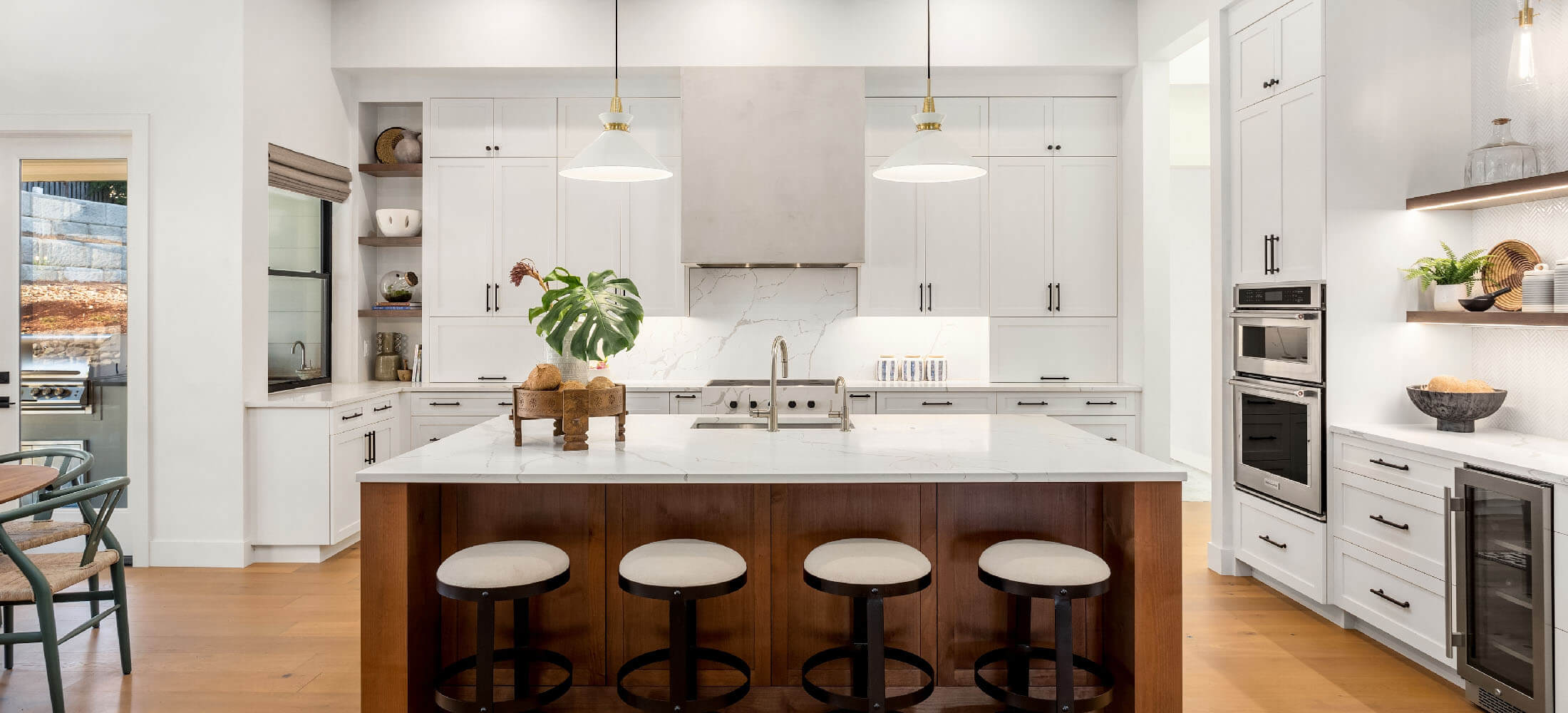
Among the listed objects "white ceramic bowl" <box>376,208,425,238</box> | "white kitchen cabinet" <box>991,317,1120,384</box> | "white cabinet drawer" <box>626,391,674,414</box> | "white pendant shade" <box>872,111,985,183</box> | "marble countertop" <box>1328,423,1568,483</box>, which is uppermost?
"white ceramic bowl" <box>376,208,425,238</box>

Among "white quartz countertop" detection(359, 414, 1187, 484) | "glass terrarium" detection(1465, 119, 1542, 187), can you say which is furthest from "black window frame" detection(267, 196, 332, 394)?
"glass terrarium" detection(1465, 119, 1542, 187)

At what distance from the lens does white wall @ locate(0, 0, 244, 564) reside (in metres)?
4.38

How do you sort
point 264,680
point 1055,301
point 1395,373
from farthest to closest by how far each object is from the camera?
point 1055,301, point 1395,373, point 264,680

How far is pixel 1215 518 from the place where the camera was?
14.2 ft

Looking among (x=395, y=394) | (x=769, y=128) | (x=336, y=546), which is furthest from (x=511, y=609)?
(x=769, y=128)

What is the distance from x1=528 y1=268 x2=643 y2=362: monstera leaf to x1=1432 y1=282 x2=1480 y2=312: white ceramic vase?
321cm

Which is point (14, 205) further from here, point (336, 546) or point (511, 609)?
point (511, 609)

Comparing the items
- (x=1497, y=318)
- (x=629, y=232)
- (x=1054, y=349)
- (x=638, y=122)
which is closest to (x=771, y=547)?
(x=1497, y=318)

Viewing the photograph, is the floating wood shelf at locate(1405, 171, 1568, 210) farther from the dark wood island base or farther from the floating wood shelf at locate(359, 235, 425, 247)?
the floating wood shelf at locate(359, 235, 425, 247)

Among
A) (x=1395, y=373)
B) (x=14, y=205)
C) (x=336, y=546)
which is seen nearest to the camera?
(x=1395, y=373)

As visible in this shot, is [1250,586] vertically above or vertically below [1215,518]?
below

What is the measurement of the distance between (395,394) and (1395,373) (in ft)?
17.0

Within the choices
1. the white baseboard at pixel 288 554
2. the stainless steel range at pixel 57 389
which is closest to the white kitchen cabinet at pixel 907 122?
the white baseboard at pixel 288 554

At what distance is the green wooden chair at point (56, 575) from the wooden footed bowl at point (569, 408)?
4.74 feet
